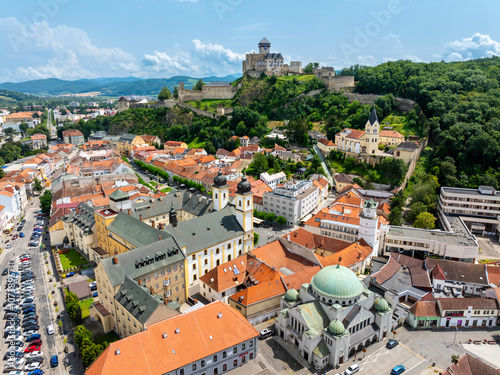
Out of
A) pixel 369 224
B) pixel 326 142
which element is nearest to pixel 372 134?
pixel 326 142

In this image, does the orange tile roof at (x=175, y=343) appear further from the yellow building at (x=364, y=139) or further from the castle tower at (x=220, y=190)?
the yellow building at (x=364, y=139)

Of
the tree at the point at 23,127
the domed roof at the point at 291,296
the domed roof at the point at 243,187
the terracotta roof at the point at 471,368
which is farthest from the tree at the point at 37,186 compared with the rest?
the tree at the point at 23,127

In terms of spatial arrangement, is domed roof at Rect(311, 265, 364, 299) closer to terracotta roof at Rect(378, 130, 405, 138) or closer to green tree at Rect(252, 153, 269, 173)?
green tree at Rect(252, 153, 269, 173)

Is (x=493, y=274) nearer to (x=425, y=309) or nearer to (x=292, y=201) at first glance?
(x=425, y=309)

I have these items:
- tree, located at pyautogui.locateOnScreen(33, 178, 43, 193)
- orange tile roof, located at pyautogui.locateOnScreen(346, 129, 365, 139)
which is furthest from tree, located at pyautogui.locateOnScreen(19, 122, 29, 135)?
orange tile roof, located at pyautogui.locateOnScreen(346, 129, 365, 139)

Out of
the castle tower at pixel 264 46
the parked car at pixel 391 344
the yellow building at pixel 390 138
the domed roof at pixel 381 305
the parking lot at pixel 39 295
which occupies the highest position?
the castle tower at pixel 264 46

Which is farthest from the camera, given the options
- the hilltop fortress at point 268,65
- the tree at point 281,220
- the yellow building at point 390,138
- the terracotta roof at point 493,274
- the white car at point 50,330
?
the hilltop fortress at point 268,65

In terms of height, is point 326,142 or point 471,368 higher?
point 326,142
